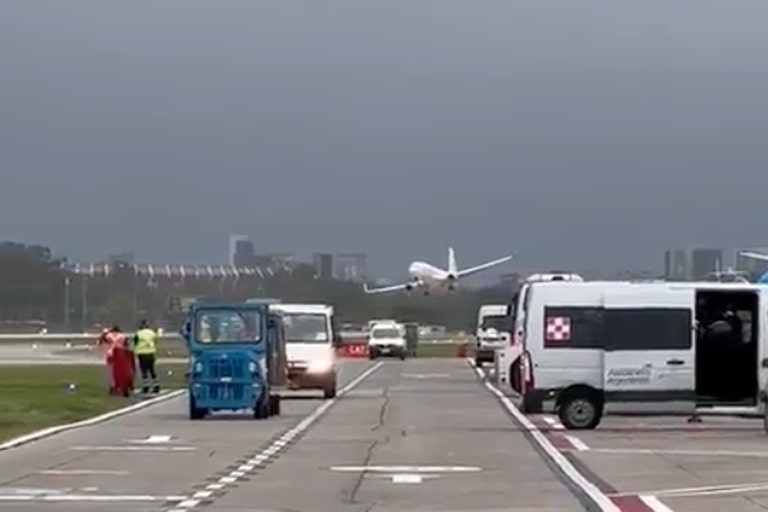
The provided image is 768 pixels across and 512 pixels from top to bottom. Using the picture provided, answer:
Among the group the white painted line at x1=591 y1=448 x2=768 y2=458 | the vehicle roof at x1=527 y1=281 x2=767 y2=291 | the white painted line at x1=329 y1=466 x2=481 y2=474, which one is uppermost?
the vehicle roof at x1=527 y1=281 x2=767 y2=291

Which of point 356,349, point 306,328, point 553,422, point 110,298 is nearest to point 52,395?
point 306,328

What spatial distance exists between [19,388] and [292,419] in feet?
48.9

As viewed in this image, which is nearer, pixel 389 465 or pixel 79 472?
pixel 79 472

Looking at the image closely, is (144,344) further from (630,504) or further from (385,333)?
(385,333)

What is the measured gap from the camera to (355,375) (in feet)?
248

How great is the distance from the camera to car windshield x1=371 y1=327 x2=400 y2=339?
106 meters

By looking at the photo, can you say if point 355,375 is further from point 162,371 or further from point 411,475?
point 411,475

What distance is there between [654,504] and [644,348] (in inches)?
570

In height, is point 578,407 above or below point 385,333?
below

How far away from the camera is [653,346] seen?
1421 inches

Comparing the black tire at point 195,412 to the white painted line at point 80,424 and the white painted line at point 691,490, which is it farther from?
the white painted line at point 691,490

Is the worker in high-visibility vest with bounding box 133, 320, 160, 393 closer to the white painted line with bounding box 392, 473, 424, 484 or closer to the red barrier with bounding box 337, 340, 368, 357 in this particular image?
the white painted line with bounding box 392, 473, 424, 484

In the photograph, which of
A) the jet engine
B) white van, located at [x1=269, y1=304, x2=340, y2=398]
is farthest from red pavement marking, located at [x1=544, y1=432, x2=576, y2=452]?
the jet engine

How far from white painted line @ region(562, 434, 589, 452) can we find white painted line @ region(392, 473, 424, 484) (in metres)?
6.05
